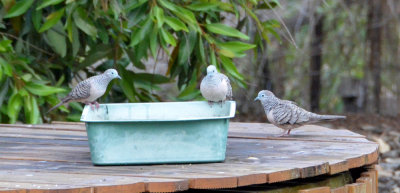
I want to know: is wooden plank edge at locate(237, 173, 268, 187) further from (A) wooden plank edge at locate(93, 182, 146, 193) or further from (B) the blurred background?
(B) the blurred background

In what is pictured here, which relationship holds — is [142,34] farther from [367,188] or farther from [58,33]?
[367,188]

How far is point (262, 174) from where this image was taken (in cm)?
262

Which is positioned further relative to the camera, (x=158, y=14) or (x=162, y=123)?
(x=158, y=14)

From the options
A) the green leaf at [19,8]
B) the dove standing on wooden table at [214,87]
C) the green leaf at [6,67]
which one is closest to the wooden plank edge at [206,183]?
the dove standing on wooden table at [214,87]

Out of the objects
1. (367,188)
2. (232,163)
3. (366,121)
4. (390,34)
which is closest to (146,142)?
(232,163)

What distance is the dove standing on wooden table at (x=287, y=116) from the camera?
3.70 m

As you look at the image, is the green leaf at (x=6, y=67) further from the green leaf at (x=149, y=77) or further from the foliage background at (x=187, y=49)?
the green leaf at (x=149, y=77)

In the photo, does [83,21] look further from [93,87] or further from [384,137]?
[384,137]

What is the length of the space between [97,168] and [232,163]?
1.76ft

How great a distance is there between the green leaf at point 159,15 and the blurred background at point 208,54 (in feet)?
0.07

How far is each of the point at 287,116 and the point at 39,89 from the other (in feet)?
5.86

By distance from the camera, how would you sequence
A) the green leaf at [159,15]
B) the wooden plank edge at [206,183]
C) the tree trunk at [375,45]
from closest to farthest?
the wooden plank edge at [206,183]
the green leaf at [159,15]
the tree trunk at [375,45]

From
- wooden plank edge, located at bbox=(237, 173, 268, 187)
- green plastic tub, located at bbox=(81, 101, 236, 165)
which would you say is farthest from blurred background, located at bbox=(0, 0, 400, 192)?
wooden plank edge, located at bbox=(237, 173, 268, 187)

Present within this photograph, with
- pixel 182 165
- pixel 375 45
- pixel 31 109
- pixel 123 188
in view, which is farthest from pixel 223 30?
pixel 375 45
